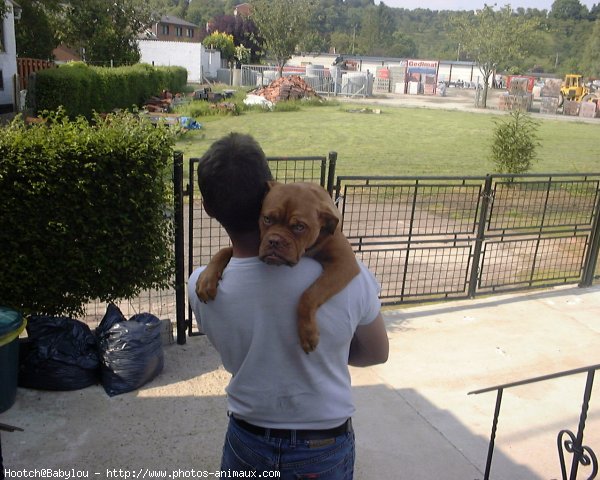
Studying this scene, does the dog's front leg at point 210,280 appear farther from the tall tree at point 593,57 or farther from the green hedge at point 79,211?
the tall tree at point 593,57

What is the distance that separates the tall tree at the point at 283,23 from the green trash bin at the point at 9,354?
140 feet

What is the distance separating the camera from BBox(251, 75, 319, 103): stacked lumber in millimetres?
31152

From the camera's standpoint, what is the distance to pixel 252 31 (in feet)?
208

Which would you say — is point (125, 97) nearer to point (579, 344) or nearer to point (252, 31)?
point (579, 344)

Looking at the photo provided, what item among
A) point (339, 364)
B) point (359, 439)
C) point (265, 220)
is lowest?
point (359, 439)

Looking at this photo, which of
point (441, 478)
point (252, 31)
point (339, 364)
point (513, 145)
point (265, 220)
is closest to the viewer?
point (265, 220)

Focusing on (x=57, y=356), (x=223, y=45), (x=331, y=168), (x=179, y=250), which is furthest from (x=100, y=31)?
(x=57, y=356)

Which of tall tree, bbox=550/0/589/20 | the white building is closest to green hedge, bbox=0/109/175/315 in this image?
the white building

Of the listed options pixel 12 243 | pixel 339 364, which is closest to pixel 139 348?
pixel 12 243

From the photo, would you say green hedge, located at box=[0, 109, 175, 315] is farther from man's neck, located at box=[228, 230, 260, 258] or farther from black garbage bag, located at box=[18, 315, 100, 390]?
man's neck, located at box=[228, 230, 260, 258]

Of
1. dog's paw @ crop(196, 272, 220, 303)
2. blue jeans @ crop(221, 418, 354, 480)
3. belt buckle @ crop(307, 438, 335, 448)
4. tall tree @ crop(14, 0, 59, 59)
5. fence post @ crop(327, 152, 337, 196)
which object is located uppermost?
tall tree @ crop(14, 0, 59, 59)

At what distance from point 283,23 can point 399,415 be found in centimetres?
4421

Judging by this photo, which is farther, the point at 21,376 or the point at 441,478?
the point at 21,376

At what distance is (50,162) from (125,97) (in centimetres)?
2075
